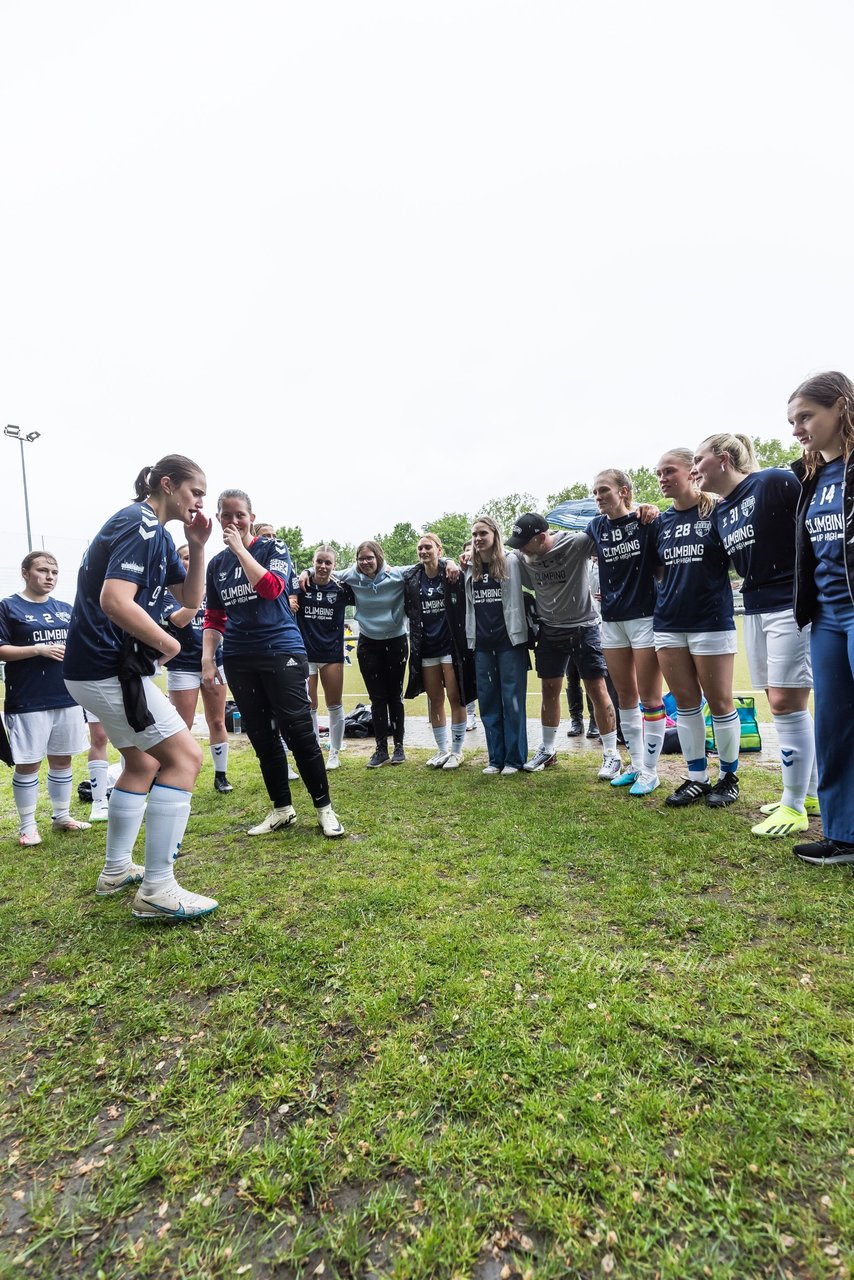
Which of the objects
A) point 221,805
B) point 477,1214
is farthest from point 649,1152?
point 221,805

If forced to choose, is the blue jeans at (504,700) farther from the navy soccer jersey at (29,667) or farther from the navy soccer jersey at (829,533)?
the navy soccer jersey at (29,667)

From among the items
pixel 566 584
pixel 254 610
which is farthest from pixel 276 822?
pixel 566 584

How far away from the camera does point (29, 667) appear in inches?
180

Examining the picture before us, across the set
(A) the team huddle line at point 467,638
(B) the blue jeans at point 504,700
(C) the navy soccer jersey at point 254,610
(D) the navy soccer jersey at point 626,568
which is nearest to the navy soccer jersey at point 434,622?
(A) the team huddle line at point 467,638

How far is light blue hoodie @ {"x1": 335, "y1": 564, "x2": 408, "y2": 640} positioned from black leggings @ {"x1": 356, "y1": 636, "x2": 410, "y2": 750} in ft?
0.29

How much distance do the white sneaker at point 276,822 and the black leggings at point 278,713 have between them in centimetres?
6

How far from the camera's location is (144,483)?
11.1 feet

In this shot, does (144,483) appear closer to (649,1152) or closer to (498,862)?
(498,862)

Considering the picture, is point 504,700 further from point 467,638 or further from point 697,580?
point 697,580

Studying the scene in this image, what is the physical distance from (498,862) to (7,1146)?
7.78 ft

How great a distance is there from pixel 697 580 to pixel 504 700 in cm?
217

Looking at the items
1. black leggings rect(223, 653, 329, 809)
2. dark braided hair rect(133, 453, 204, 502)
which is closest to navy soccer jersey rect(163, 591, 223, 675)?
black leggings rect(223, 653, 329, 809)

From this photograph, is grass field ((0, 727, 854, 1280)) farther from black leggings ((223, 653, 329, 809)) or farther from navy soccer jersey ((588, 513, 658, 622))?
navy soccer jersey ((588, 513, 658, 622))

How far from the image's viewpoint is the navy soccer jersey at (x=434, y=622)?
20.8ft
